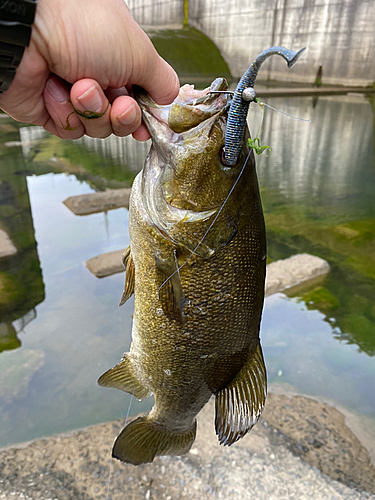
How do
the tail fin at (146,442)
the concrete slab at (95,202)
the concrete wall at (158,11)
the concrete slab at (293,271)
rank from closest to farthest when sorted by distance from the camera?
1. the tail fin at (146,442)
2. the concrete slab at (293,271)
3. the concrete slab at (95,202)
4. the concrete wall at (158,11)

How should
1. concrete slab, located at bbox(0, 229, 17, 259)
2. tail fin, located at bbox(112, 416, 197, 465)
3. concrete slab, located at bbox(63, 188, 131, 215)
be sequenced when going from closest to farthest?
tail fin, located at bbox(112, 416, 197, 465), concrete slab, located at bbox(0, 229, 17, 259), concrete slab, located at bbox(63, 188, 131, 215)

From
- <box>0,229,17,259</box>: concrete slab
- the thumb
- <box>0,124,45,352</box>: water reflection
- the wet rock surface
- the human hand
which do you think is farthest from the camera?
<box>0,229,17,259</box>: concrete slab

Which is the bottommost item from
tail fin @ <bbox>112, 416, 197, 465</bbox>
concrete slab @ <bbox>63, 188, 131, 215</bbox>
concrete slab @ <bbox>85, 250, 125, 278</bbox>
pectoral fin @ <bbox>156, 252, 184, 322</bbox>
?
concrete slab @ <bbox>85, 250, 125, 278</bbox>

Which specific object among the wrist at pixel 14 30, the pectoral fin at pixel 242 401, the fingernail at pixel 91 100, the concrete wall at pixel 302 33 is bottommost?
the pectoral fin at pixel 242 401

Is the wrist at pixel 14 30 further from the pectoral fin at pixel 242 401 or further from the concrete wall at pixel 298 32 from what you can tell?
the concrete wall at pixel 298 32

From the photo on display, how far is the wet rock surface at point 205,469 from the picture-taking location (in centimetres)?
217

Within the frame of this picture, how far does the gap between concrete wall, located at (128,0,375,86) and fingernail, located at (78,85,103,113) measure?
15990 millimetres

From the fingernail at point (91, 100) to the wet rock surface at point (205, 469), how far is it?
6.52 ft

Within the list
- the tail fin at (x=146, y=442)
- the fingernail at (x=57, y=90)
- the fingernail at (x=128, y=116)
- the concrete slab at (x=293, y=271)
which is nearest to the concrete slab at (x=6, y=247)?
the concrete slab at (x=293, y=271)

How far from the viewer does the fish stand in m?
1.19

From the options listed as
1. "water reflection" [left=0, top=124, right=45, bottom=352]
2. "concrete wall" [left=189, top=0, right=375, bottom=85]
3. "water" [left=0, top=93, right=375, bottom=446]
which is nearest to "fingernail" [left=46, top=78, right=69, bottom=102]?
"water" [left=0, top=93, right=375, bottom=446]

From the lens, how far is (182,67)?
18.7m

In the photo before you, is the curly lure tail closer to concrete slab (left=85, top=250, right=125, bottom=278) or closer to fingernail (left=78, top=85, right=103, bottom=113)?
fingernail (left=78, top=85, right=103, bottom=113)

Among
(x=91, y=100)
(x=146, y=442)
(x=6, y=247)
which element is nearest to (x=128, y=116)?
(x=91, y=100)
